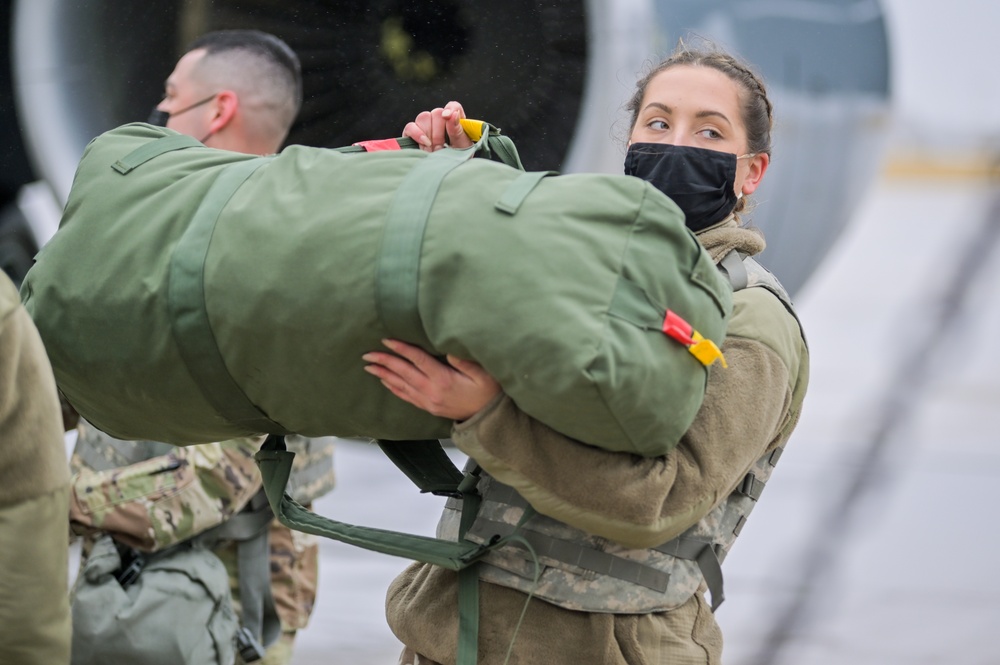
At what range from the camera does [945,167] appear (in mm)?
3645

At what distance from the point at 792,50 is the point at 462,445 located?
1.98 meters

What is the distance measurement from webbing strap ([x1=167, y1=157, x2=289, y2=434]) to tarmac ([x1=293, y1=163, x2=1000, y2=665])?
87.3 inches

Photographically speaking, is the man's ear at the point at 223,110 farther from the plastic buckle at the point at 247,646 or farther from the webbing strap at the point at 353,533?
the webbing strap at the point at 353,533

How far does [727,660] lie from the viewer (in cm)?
352

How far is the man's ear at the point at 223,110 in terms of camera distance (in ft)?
9.09

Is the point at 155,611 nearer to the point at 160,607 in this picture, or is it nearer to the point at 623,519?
the point at 160,607

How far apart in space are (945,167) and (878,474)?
1126mm

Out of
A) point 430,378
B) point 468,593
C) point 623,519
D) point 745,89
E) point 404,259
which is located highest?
point 745,89

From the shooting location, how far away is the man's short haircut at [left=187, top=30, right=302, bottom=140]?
2.84 metres

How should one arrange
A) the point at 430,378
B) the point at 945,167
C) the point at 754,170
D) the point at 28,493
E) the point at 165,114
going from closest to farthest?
the point at 28,493 → the point at 430,378 → the point at 754,170 → the point at 165,114 → the point at 945,167

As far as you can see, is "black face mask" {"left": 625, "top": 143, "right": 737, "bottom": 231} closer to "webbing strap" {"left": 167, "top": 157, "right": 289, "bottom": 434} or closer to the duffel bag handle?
the duffel bag handle

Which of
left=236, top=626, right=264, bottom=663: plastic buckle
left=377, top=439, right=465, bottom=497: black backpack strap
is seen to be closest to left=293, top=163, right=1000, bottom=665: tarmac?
left=236, top=626, right=264, bottom=663: plastic buckle

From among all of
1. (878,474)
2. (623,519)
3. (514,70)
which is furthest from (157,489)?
(878,474)

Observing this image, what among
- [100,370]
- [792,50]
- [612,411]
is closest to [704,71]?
[612,411]
